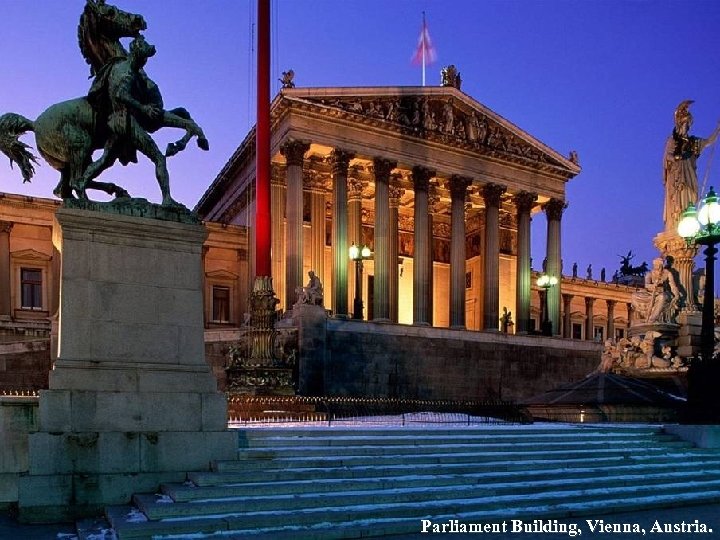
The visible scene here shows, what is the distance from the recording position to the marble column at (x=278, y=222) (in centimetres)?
4256

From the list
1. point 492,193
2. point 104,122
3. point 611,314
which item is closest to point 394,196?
point 492,193

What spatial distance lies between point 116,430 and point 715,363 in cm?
1341

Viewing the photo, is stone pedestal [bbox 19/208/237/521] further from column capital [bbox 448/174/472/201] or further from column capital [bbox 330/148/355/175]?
column capital [bbox 448/174/472/201]

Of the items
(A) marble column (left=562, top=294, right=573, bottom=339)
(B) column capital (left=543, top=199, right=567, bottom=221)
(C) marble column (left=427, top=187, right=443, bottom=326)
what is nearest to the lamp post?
(C) marble column (left=427, top=187, right=443, bottom=326)

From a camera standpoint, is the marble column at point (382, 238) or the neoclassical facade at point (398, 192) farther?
the marble column at point (382, 238)

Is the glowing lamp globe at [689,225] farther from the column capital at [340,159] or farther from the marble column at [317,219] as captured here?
the marble column at [317,219]

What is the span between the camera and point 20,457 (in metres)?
9.12

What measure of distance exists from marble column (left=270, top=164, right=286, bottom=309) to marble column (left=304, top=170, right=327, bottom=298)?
3.07 meters

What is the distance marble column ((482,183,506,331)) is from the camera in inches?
1897

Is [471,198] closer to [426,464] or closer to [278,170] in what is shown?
[278,170]

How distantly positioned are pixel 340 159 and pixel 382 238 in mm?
5568

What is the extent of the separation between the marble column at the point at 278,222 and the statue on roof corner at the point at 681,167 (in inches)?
909

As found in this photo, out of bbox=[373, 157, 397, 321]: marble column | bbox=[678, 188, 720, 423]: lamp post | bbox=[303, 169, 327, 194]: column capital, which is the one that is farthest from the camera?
bbox=[303, 169, 327, 194]: column capital

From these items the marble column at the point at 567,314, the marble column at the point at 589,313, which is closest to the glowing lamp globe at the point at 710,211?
the marble column at the point at 567,314
